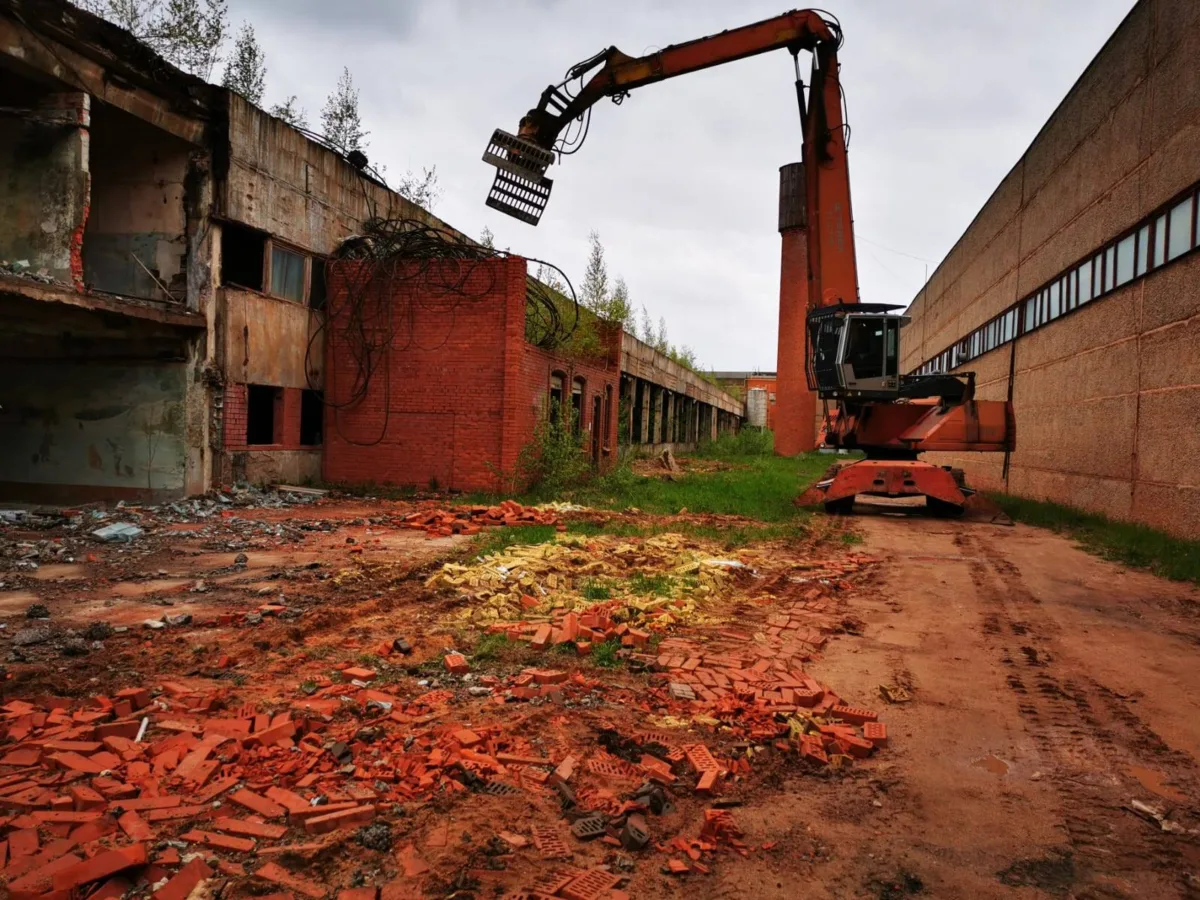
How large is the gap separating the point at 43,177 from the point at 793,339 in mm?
26158

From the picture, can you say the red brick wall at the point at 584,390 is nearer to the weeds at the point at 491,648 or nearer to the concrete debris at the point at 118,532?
the concrete debris at the point at 118,532

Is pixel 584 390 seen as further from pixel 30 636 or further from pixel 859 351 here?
pixel 30 636

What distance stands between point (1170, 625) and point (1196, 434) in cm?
461

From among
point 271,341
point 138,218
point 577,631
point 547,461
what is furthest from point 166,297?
point 577,631

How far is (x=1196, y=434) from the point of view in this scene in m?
9.69

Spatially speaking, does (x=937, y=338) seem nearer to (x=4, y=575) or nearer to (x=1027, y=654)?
(x=1027, y=654)

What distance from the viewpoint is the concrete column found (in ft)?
104

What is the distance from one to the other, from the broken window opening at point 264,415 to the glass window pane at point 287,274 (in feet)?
5.65

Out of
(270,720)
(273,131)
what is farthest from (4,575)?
(273,131)

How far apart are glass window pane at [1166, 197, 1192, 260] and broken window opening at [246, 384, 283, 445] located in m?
13.9

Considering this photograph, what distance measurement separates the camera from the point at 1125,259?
1221 centimetres

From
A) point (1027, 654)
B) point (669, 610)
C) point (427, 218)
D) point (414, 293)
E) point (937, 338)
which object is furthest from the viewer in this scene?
point (937, 338)

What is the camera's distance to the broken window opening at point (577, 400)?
17.6m

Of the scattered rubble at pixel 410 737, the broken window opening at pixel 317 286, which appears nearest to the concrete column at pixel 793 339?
the broken window opening at pixel 317 286
